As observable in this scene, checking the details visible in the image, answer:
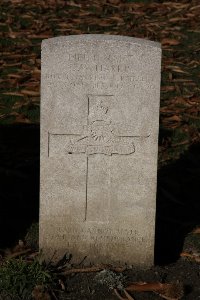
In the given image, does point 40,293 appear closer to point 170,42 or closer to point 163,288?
point 163,288

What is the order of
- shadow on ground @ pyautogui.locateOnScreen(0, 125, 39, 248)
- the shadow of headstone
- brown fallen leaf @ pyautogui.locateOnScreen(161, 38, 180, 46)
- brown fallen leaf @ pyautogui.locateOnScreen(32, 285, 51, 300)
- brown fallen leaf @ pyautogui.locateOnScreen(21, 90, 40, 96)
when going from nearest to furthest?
brown fallen leaf @ pyautogui.locateOnScreen(32, 285, 51, 300), the shadow of headstone, shadow on ground @ pyautogui.locateOnScreen(0, 125, 39, 248), brown fallen leaf @ pyautogui.locateOnScreen(21, 90, 40, 96), brown fallen leaf @ pyautogui.locateOnScreen(161, 38, 180, 46)

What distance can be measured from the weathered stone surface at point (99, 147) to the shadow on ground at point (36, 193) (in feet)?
1.56

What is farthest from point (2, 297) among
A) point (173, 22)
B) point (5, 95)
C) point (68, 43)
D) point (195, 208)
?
point (173, 22)

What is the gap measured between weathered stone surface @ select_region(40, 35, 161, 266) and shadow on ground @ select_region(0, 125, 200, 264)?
1.56 ft

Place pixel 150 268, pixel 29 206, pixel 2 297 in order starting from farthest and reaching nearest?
pixel 29 206, pixel 150 268, pixel 2 297

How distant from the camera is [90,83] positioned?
4.50m

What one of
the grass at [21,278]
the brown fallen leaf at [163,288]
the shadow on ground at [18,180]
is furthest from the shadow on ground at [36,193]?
the grass at [21,278]

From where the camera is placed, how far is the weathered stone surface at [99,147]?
4.48m

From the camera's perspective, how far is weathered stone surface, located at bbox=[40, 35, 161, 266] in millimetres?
4477

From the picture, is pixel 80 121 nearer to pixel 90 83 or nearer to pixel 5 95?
pixel 90 83

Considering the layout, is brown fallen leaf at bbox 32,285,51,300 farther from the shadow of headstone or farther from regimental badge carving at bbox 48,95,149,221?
the shadow of headstone

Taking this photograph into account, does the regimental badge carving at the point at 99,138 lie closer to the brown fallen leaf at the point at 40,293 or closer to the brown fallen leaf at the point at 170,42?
the brown fallen leaf at the point at 40,293

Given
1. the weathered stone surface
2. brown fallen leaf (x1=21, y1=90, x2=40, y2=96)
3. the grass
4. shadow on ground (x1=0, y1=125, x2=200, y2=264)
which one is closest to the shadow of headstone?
shadow on ground (x1=0, y1=125, x2=200, y2=264)

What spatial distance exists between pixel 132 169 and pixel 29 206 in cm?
134
